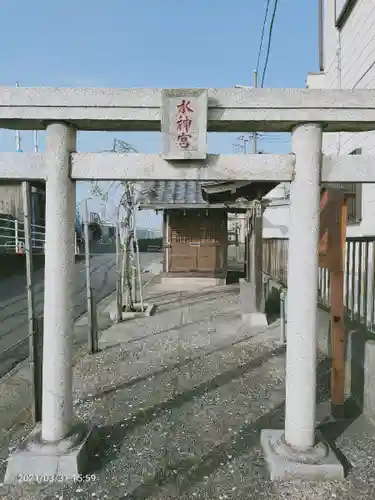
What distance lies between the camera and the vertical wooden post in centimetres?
381

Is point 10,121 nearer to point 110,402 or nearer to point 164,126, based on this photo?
point 164,126

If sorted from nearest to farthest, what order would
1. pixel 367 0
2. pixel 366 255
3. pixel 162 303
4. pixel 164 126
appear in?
1. pixel 164 126
2. pixel 366 255
3. pixel 367 0
4. pixel 162 303

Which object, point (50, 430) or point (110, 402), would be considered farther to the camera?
point (110, 402)

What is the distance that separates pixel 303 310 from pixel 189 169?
1544 mm

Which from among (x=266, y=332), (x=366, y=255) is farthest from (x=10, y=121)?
(x=266, y=332)

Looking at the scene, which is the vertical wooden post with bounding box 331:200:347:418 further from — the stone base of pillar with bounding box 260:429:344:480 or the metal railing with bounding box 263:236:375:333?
the stone base of pillar with bounding box 260:429:344:480

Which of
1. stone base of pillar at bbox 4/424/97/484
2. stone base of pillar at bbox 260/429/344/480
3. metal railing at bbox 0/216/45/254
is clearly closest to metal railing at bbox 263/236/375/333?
stone base of pillar at bbox 260/429/344/480

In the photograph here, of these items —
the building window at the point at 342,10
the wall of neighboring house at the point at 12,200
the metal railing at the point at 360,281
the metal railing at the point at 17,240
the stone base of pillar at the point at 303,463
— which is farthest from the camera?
the wall of neighboring house at the point at 12,200

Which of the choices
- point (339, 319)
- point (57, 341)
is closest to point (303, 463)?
point (339, 319)

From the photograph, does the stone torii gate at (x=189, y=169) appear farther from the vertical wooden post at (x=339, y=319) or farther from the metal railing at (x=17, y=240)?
the metal railing at (x=17, y=240)

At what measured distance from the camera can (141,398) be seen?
4.70 m

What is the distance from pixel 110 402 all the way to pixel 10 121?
332cm

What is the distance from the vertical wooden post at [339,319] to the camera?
12.5 ft
